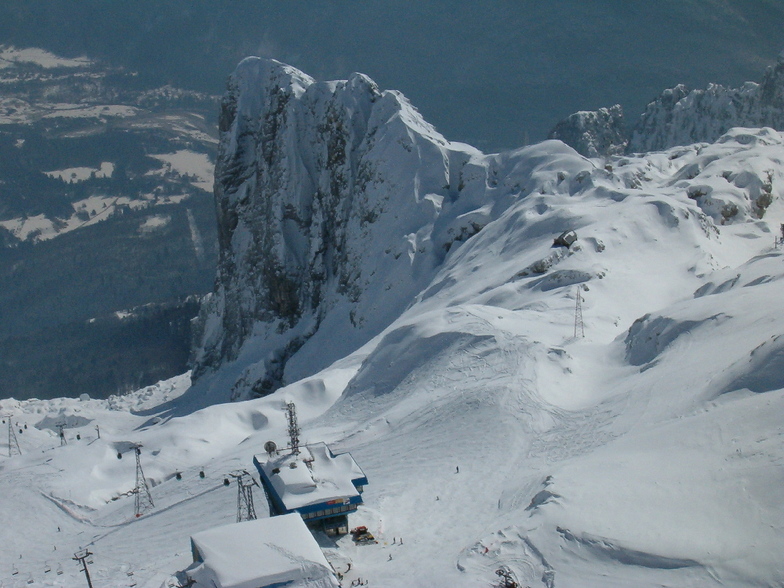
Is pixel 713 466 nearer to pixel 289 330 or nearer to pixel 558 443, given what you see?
pixel 558 443

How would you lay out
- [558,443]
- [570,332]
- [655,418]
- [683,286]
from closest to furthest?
[655,418] < [558,443] < [570,332] < [683,286]

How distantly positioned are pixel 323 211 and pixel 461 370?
65736 mm

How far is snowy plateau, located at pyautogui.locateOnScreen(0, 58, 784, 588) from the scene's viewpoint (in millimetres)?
33062

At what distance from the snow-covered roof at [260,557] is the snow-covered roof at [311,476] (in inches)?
149

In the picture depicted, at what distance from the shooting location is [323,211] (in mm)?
119375

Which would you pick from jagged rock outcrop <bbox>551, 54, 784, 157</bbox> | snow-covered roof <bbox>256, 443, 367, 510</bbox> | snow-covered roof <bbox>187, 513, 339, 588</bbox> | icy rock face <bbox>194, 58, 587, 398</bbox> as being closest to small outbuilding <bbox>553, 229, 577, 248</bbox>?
icy rock face <bbox>194, 58, 587, 398</bbox>

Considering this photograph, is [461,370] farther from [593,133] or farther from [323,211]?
[593,133]

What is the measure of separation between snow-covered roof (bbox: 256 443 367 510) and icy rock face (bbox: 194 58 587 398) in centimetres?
5397

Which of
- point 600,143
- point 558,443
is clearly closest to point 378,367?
point 558,443

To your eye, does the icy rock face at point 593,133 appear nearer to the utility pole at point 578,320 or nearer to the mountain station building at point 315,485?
the utility pole at point 578,320

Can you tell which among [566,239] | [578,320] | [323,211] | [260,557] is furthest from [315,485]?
[323,211]

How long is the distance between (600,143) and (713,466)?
502 feet

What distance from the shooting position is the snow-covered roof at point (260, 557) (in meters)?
30.8

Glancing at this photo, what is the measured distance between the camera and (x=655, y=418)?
137ft
